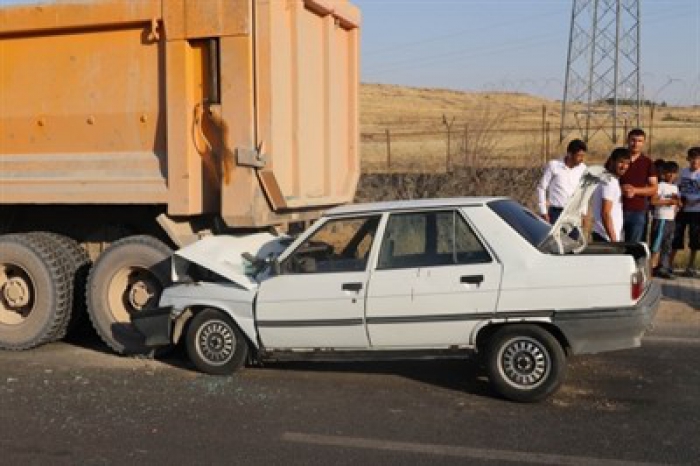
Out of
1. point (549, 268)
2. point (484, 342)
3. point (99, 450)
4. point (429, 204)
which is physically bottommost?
point (99, 450)

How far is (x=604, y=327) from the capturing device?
18.8ft

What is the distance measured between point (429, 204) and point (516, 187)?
8444mm

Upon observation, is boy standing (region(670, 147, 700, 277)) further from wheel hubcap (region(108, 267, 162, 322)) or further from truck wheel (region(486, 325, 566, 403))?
wheel hubcap (region(108, 267, 162, 322))

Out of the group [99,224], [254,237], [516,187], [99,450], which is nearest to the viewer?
[99,450]

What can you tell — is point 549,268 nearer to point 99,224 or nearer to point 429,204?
point 429,204

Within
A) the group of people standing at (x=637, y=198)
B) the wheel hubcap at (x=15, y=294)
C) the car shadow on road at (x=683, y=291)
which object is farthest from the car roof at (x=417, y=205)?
the car shadow on road at (x=683, y=291)

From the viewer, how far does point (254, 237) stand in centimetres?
752

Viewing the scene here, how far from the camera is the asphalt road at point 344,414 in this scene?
5008 mm

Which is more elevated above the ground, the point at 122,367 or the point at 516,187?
the point at 516,187

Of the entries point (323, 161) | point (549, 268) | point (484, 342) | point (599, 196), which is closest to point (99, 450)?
point (484, 342)

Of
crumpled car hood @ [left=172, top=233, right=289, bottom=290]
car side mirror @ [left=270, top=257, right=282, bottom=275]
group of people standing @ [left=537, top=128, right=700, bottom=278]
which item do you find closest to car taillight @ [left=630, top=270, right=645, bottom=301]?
group of people standing @ [left=537, top=128, right=700, bottom=278]

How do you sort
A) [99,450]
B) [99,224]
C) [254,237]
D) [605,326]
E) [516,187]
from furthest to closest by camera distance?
[516,187], [99,224], [254,237], [605,326], [99,450]

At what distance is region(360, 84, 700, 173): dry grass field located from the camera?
52.0 ft

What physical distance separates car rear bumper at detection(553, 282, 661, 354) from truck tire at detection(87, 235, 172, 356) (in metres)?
3.70
